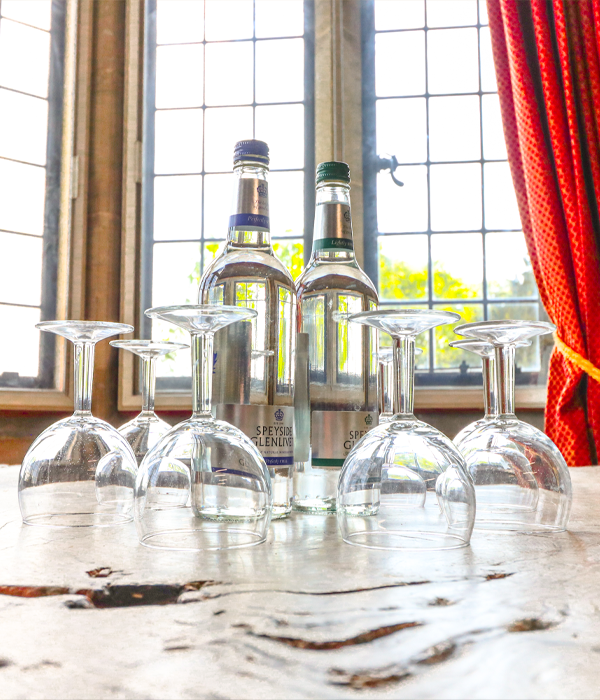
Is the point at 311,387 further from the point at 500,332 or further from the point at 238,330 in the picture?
the point at 500,332

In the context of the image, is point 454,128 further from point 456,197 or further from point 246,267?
point 246,267

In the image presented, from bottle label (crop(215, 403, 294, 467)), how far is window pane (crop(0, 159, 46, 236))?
7.34 ft

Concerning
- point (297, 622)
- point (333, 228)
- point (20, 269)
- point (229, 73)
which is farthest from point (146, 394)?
point (229, 73)

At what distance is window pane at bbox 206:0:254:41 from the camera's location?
278 centimetres

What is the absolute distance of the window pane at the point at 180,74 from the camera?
2.80 meters

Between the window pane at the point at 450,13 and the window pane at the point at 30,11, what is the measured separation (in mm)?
1473

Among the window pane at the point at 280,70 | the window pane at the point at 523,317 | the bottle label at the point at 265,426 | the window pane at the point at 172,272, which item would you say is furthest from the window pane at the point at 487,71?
the bottle label at the point at 265,426

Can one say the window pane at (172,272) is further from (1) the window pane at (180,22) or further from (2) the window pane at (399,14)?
(2) the window pane at (399,14)

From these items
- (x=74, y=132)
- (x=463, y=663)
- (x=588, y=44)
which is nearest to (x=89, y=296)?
(x=74, y=132)

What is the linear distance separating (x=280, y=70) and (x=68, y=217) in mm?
994

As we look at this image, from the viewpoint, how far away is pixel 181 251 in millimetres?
2746

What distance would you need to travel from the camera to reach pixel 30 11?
2695mm

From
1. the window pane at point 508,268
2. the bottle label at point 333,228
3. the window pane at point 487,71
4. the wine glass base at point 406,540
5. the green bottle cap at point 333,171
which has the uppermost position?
the window pane at point 487,71

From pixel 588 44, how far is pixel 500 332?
2192 mm
